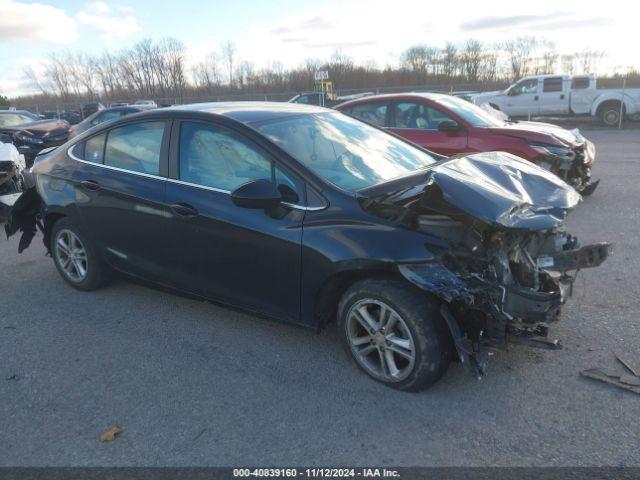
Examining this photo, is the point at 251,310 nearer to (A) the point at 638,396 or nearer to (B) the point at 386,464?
(B) the point at 386,464

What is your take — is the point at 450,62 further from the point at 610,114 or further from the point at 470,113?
the point at 470,113

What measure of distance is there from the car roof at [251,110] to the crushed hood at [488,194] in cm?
109

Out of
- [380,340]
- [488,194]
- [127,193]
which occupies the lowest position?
[380,340]

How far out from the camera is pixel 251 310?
153 inches

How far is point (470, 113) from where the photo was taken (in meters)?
8.54

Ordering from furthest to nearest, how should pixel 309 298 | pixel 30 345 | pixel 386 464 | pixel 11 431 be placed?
1. pixel 30 345
2. pixel 309 298
3. pixel 11 431
4. pixel 386 464

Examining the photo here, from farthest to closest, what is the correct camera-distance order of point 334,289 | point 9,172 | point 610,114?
point 610,114 → point 9,172 → point 334,289

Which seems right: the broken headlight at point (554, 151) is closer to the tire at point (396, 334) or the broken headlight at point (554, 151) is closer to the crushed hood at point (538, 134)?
the crushed hood at point (538, 134)

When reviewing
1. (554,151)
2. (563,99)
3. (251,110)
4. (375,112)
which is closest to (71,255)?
(251,110)

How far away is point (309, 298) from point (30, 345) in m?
2.27

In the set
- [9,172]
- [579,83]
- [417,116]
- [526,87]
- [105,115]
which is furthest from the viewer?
[526,87]

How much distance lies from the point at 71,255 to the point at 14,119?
1234 cm

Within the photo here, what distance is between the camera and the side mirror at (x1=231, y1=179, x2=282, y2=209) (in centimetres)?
341

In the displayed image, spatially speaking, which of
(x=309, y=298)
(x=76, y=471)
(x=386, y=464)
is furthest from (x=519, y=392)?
(x=76, y=471)
